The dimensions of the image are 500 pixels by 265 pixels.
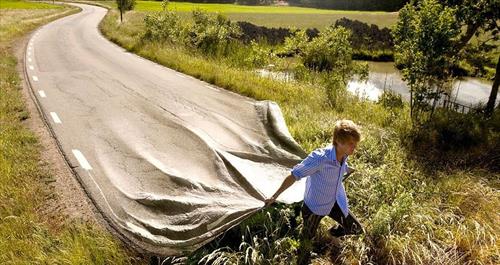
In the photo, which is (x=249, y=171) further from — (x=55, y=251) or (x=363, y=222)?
(x=55, y=251)

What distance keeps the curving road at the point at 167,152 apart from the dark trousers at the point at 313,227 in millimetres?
575

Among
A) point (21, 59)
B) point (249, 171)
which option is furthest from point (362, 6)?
point (249, 171)

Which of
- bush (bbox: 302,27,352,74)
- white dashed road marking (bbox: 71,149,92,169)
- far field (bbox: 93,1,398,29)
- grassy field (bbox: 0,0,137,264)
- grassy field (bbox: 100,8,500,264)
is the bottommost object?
far field (bbox: 93,1,398,29)

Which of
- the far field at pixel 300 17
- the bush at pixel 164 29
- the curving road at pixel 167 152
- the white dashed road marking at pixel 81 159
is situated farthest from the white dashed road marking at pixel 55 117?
the far field at pixel 300 17

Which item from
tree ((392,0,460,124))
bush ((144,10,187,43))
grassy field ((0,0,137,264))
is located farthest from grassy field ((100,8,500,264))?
bush ((144,10,187,43))

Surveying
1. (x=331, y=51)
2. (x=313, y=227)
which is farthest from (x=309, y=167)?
(x=331, y=51)

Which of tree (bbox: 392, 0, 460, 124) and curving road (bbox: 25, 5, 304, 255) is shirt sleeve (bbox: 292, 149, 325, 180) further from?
tree (bbox: 392, 0, 460, 124)

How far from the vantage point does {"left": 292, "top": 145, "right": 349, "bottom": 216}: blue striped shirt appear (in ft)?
14.3

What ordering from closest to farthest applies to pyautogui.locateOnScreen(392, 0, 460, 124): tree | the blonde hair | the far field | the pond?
the blonde hair → pyautogui.locateOnScreen(392, 0, 460, 124): tree → the pond → the far field

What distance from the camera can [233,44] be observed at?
788 inches

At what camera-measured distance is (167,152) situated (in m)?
7.30

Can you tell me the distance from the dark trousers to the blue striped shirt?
3.2 inches

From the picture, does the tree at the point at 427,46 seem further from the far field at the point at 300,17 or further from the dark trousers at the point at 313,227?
the far field at the point at 300,17

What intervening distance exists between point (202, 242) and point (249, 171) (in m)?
1.79
